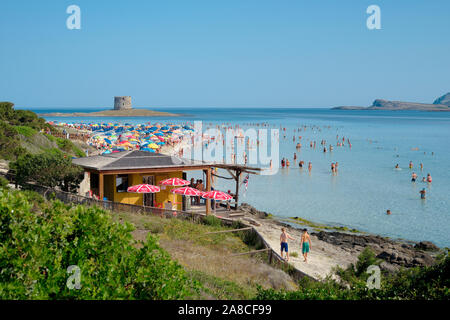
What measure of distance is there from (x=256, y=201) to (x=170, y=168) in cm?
1568

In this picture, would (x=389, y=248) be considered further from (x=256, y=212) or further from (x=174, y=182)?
(x=174, y=182)

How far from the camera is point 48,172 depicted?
65.4ft

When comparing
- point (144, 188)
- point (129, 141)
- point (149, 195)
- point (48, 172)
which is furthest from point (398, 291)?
point (129, 141)

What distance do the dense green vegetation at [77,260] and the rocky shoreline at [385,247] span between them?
14.2 metres

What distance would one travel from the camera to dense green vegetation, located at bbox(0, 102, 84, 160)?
1087 inches

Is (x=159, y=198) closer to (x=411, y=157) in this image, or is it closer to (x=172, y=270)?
(x=172, y=270)

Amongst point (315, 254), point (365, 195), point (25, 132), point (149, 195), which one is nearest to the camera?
point (315, 254)

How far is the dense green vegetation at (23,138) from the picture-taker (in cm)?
2761

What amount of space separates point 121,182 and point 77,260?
1400 centimetres

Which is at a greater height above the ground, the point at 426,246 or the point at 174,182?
the point at 174,182

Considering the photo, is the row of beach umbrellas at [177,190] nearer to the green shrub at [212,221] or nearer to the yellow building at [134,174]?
the yellow building at [134,174]

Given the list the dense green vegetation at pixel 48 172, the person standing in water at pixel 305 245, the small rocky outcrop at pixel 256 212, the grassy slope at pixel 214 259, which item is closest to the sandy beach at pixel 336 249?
the person standing in water at pixel 305 245

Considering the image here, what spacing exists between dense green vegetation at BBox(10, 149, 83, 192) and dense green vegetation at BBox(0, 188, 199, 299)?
1398 cm

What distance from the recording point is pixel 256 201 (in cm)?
3434
